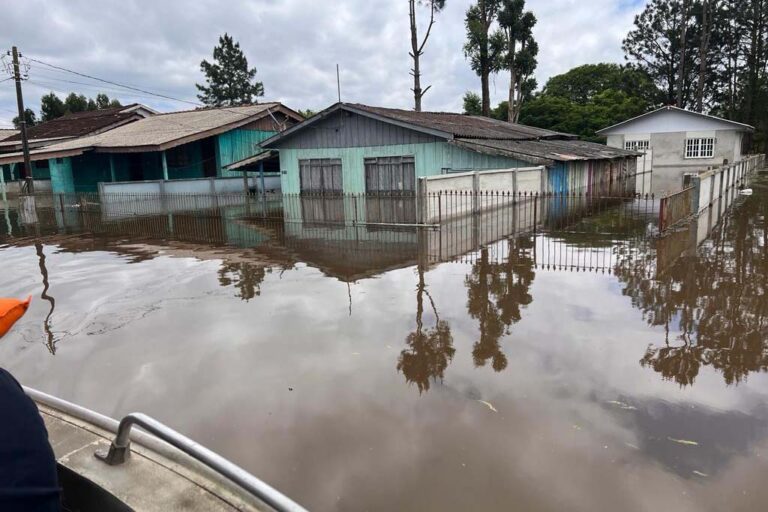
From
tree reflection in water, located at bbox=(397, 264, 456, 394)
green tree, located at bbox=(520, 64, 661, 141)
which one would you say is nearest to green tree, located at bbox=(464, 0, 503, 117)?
green tree, located at bbox=(520, 64, 661, 141)

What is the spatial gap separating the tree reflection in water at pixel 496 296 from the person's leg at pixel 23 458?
163 inches

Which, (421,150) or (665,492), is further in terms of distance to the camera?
(421,150)

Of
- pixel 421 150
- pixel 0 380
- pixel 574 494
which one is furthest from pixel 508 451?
pixel 421 150

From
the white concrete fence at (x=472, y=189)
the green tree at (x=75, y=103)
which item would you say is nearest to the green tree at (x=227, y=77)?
the green tree at (x=75, y=103)

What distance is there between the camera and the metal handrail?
2.22m

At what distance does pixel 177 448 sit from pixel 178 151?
96.0 feet

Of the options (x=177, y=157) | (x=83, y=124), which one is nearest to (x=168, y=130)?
(x=177, y=157)

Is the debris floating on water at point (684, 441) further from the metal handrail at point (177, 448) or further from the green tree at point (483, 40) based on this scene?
the green tree at point (483, 40)

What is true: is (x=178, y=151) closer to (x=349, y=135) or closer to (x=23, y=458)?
(x=349, y=135)

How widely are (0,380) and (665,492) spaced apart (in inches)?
149

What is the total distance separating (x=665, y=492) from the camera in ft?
11.8

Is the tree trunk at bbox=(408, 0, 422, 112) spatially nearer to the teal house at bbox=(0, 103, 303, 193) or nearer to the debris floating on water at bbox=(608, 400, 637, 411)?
the teal house at bbox=(0, 103, 303, 193)

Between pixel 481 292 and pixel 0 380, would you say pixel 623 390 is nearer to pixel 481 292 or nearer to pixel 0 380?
pixel 481 292

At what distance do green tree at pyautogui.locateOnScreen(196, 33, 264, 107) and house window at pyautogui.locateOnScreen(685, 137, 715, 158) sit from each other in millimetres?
43232
